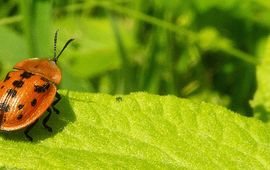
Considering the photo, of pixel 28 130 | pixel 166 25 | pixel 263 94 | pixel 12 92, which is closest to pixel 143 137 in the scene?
pixel 28 130

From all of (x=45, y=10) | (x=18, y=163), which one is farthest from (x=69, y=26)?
(x=18, y=163)

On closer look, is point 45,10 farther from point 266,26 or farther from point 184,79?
point 266,26

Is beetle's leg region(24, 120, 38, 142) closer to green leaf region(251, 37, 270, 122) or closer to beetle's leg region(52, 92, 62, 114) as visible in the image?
beetle's leg region(52, 92, 62, 114)

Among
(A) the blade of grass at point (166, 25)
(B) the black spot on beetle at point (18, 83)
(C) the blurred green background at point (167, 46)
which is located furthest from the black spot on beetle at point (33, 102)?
(A) the blade of grass at point (166, 25)

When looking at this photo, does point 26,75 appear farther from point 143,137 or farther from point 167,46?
point 167,46

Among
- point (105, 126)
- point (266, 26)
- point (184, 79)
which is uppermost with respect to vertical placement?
point (105, 126)

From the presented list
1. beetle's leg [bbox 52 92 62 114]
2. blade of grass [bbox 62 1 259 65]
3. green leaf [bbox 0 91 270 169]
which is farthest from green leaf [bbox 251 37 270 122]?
blade of grass [bbox 62 1 259 65]

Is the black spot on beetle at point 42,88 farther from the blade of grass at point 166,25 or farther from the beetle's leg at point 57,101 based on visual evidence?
the blade of grass at point 166,25
